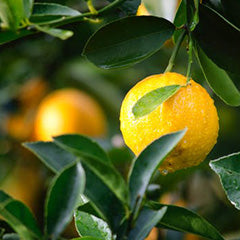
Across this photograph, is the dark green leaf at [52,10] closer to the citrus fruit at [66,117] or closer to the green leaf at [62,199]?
the green leaf at [62,199]

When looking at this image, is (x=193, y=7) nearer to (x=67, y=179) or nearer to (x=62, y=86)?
(x=67, y=179)

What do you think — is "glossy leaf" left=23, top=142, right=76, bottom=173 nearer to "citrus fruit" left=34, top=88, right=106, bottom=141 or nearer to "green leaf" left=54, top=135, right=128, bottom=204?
"green leaf" left=54, top=135, right=128, bottom=204

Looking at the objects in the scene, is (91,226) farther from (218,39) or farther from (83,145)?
(218,39)

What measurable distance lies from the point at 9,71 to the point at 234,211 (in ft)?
3.33

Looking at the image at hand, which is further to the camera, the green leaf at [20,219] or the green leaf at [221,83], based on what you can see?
the green leaf at [221,83]

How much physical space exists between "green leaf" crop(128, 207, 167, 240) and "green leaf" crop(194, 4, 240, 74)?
319mm

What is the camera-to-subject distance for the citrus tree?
71cm

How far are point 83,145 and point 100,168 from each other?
32mm

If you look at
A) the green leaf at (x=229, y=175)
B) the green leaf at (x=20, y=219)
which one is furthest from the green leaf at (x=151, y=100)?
the green leaf at (x=20, y=219)

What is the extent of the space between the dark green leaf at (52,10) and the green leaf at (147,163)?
242 millimetres

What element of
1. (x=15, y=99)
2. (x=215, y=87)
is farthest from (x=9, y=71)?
(x=215, y=87)

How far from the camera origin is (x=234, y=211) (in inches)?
75.2

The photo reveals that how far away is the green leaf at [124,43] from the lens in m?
0.92

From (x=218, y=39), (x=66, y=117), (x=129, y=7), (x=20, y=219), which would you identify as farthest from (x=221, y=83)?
(x=66, y=117)
